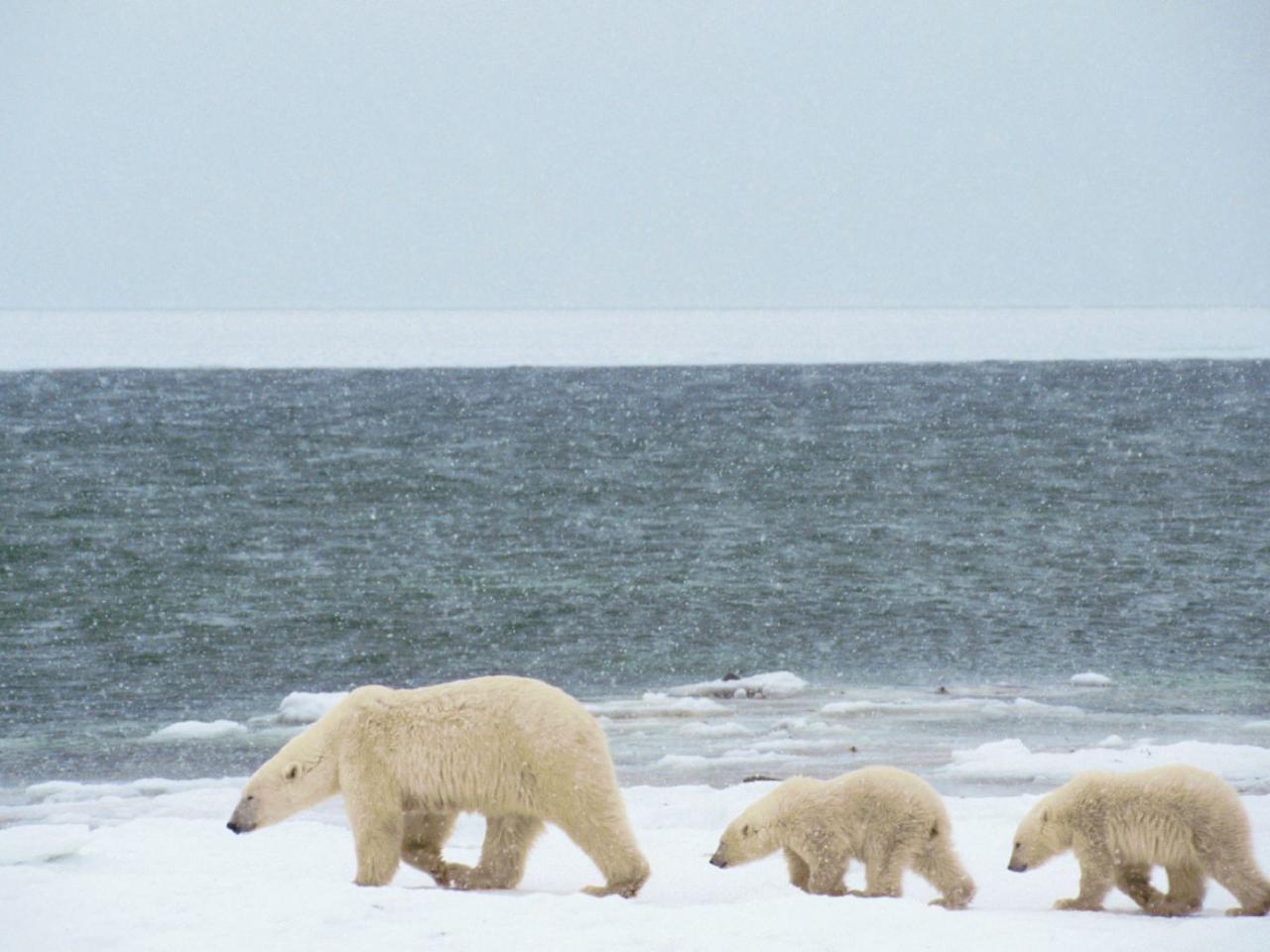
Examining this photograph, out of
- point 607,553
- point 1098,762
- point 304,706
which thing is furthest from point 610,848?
point 607,553

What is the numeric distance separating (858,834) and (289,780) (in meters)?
2.23

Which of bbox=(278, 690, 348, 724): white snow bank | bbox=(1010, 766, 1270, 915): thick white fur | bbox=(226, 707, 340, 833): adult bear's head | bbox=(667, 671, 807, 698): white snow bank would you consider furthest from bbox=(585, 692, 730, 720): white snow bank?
bbox=(226, 707, 340, 833): adult bear's head

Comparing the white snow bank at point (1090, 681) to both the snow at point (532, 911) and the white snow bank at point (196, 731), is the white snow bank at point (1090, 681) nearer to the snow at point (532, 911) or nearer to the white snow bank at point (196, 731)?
the white snow bank at point (196, 731)

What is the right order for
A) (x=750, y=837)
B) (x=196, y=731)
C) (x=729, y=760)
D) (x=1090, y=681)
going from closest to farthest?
(x=750, y=837) < (x=729, y=760) < (x=196, y=731) < (x=1090, y=681)

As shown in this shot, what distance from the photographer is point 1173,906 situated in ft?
18.4

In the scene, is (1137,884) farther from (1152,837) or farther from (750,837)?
(750,837)

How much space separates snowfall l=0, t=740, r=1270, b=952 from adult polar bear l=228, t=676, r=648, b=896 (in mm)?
198

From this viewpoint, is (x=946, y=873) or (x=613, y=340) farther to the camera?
(x=613, y=340)

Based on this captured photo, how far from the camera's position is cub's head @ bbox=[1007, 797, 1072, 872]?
5.86m

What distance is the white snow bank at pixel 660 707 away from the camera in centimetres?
1516

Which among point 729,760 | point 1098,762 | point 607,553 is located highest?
point 1098,762

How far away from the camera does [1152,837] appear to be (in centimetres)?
559

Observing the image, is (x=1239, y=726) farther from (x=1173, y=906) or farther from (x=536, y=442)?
(x=536, y=442)

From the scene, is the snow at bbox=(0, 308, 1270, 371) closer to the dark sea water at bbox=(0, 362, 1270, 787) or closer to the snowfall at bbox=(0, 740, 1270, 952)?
the dark sea water at bbox=(0, 362, 1270, 787)
